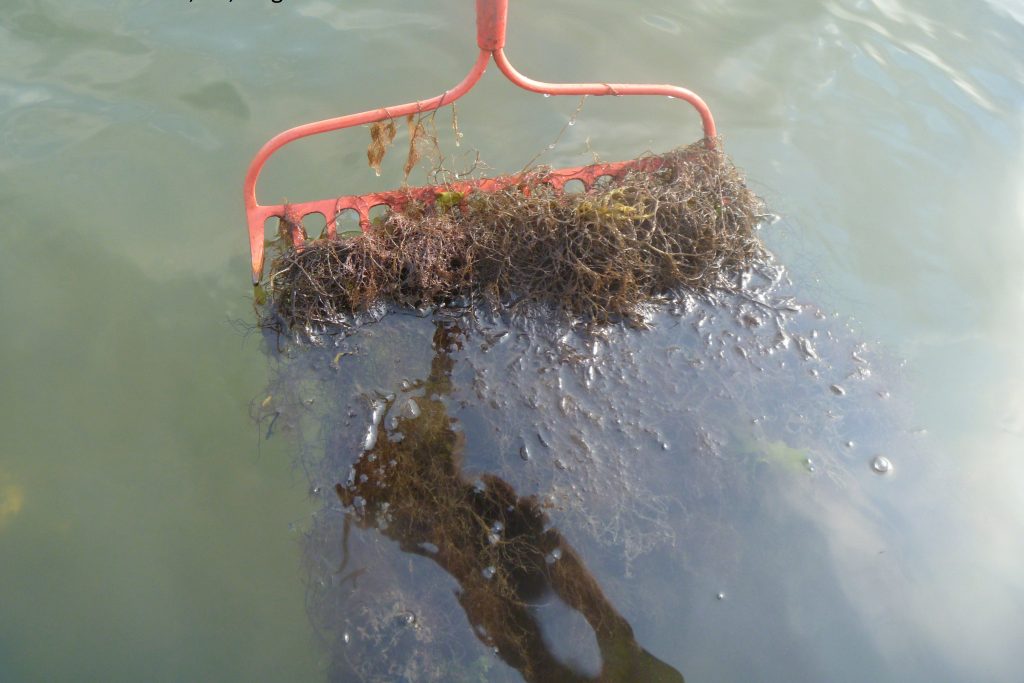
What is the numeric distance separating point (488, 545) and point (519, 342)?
830 millimetres

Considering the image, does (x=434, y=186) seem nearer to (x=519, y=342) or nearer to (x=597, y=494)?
(x=519, y=342)

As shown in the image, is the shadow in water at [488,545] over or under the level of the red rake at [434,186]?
under

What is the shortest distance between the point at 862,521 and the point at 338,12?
158 inches

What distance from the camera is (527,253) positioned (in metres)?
2.86

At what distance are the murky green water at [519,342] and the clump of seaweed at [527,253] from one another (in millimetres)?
294

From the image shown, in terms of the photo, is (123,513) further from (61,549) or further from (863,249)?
(863,249)

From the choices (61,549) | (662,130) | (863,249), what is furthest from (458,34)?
(61,549)

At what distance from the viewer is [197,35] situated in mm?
4078

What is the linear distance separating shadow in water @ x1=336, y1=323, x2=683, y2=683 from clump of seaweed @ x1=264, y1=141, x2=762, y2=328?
0.57 metres

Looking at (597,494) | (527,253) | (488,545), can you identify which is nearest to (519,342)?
(527,253)

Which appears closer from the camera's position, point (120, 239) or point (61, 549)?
point (61, 549)

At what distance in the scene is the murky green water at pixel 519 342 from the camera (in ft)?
8.09

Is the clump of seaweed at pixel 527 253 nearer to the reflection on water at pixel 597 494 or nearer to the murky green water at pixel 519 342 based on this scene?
the reflection on water at pixel 597 494

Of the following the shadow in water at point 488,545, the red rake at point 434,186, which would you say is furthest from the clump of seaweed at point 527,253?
the shadow in water at point 488,545
